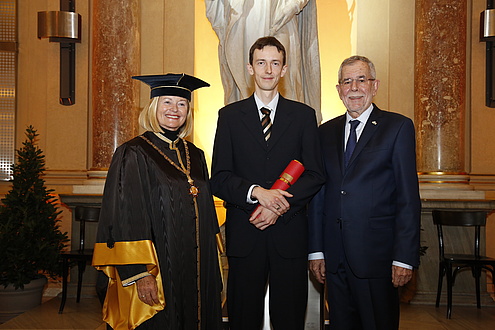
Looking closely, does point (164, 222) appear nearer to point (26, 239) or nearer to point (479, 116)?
point (26, 239)

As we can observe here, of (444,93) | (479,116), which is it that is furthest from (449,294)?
(479,116)

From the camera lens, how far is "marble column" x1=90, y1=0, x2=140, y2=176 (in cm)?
638

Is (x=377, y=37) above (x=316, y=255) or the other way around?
above

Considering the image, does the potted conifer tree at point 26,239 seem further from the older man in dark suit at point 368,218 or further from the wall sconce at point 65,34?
the older man in dark suit at point 368,218

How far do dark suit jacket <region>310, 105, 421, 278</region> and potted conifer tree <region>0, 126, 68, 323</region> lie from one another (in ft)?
11.6

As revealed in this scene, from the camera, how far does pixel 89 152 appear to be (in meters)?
6.95

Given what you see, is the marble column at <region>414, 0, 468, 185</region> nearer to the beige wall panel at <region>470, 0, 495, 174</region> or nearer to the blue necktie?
the beige wall panel at <region>470, 0, 495, 174</region>

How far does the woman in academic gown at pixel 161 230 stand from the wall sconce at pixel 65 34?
164 inches

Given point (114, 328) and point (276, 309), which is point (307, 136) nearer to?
point (276, 309)

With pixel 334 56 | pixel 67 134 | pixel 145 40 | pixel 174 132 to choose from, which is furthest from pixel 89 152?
pixel 174 132

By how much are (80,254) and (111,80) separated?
2083mm

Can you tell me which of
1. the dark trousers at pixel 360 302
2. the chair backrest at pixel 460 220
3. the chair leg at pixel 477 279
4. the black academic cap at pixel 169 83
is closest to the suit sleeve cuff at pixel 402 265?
the dark trousers at pixel 360 302

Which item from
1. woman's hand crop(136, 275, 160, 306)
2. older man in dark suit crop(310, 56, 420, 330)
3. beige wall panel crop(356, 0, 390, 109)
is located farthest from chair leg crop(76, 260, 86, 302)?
beige wall panel crop(356, 0, 390, 109)

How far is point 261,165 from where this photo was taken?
2.90 m
